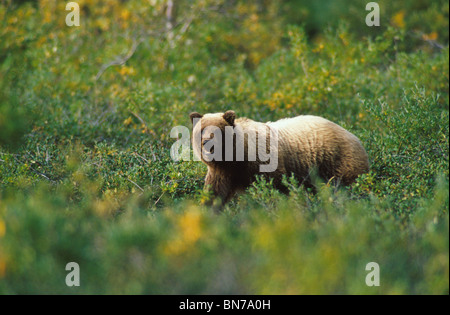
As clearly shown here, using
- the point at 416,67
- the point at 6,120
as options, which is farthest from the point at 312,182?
the point at 416,67

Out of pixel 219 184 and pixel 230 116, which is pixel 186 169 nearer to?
pixel 219 184

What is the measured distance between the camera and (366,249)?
3766 millimetres

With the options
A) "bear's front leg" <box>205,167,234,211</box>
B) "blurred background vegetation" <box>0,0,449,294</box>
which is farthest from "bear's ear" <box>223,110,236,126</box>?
"blurred background vegetation" <box>0,0,449,294</box>

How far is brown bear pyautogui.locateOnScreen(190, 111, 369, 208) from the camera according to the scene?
5504 mm

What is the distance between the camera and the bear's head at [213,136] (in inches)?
214

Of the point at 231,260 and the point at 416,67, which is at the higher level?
the point at 416,67

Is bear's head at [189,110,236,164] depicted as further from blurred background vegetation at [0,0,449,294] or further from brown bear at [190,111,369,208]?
blurred background vegetation at [0,0,449,294]

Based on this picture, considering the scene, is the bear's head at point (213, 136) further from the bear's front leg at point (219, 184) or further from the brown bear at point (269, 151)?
the bear's front leg at point (219, 184)

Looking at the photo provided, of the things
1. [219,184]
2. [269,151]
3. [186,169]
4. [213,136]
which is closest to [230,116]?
[213,136]

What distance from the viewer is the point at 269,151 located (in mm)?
5781

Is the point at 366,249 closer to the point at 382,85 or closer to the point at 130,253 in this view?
the point at 130,253

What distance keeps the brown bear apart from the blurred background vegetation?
0.27 meters

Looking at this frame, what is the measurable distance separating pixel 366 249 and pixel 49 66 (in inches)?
322

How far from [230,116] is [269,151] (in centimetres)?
64
